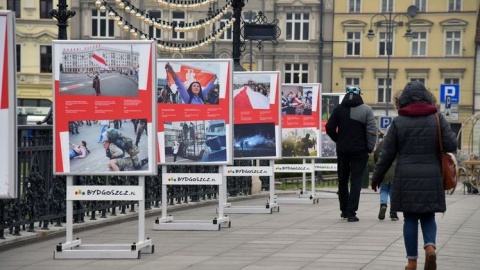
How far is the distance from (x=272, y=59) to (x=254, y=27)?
57.9 m

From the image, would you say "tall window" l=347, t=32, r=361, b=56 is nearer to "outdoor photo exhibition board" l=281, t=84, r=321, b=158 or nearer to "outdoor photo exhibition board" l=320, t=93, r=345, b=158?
"outdoor photo exhibition board" l=320, t=93, r=345, b=158

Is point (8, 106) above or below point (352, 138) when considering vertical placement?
above

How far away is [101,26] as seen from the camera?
260 ft

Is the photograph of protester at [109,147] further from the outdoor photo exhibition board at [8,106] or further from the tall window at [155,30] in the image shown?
the tall window at [155,30]

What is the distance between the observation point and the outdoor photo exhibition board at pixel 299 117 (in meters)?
24.0

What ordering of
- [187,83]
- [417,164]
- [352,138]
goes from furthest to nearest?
[352,138], [187,83], [417,164]

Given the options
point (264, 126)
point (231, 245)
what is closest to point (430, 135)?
point (231, 245)

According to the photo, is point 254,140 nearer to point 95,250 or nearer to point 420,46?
point 95,250

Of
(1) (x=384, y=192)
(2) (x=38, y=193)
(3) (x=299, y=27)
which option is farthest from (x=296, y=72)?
(2) (x=38, y=193)

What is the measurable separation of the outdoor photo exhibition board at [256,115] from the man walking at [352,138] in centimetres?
162

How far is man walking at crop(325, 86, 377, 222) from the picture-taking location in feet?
59.6

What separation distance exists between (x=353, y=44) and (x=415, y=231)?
7409 centimetres

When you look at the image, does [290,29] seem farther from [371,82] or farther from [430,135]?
[430,135]

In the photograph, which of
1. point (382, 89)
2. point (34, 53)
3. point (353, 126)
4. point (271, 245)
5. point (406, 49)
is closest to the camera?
point (271, 245)
